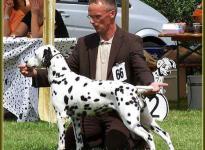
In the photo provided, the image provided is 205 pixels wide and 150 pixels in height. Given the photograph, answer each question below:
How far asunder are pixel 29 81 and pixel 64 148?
2.86 m

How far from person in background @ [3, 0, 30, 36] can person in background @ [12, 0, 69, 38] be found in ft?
0.18

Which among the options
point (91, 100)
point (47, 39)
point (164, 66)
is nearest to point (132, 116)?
point (91, 100)

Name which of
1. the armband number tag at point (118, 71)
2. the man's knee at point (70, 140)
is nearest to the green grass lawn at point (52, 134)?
the man's knee at point (70, 140)

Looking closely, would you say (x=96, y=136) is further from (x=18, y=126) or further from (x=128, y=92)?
(x=18, y=126)

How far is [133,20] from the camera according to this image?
13.4m

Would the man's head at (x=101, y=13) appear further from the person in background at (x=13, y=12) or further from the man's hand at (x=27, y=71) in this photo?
the person in background at (x=13, y=12)

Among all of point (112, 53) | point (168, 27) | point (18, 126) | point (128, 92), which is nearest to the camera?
point (128, 92)

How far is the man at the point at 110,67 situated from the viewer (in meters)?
5.34

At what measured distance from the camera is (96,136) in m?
5.52

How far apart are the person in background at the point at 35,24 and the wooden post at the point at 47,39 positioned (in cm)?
41

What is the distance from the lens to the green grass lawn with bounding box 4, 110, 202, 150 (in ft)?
20.9

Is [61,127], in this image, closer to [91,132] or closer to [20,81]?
[91,132]

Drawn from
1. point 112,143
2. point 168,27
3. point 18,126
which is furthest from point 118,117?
point 168,27

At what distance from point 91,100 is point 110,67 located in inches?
14.0
